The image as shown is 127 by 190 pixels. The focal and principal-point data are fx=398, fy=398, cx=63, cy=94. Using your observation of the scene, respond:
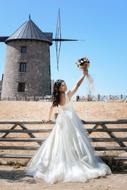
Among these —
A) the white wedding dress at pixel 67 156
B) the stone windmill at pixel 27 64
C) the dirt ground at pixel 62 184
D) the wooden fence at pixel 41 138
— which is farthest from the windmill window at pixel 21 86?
the dirt ground at pixel 62 184

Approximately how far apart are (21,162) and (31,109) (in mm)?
25324

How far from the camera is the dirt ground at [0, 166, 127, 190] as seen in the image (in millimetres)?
7855

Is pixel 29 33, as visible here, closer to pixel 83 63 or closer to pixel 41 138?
pixel 41 138

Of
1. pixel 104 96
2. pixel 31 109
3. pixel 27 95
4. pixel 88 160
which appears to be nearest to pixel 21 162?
pixel 88 160

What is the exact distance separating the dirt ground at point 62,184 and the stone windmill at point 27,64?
154 ft

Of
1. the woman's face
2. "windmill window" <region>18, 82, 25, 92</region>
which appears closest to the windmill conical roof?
"windmill window" <region>18, 82, 25, 92</region>

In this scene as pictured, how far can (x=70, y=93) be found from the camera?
29.4 feet

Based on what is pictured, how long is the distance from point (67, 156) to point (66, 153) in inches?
2.8

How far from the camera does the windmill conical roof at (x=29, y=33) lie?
58.8 meters

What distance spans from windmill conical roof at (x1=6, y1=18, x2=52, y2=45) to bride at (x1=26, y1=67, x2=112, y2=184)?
1971 inches

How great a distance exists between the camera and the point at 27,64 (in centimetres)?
5784

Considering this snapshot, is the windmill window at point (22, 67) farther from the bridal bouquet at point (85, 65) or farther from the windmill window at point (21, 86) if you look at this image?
the bridal bouquet at point (85, 65)

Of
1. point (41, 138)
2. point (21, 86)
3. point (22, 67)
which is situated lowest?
point (41, 138)

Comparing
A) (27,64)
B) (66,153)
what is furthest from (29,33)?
(66,153)
